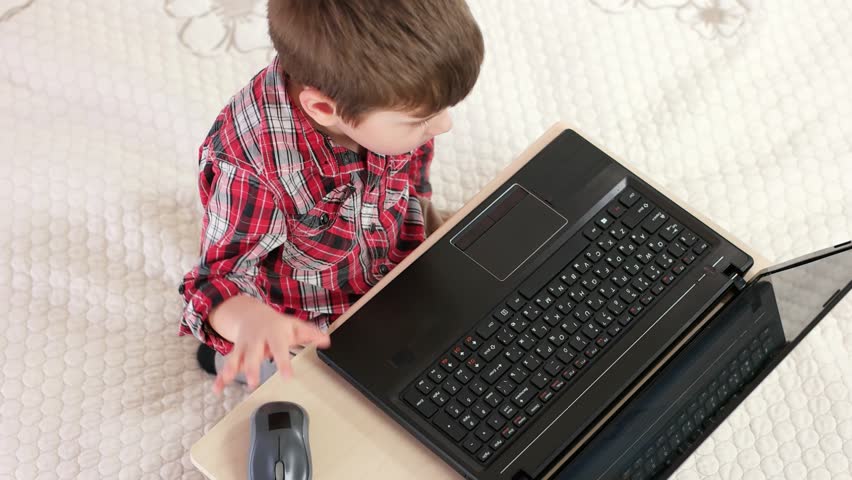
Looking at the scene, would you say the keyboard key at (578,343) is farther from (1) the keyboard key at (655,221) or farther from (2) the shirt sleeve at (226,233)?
(2) the shirt sleeve at (226,233)

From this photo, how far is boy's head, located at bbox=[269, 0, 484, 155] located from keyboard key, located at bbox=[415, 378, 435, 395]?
21 centimetres

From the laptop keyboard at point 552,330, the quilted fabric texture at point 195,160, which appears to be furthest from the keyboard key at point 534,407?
the quilted fabric texture at point 195,160

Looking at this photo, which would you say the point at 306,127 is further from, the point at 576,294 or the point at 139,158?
the point at 139,158

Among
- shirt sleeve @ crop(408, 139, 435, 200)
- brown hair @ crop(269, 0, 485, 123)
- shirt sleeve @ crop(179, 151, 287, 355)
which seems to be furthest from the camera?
shirt sleeve @ crop(408, 139, 435, 200)

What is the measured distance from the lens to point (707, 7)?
133cm

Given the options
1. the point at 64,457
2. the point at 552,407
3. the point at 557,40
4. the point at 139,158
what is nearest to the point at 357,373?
the point at 552,407

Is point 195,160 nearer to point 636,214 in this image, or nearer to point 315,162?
point 315,162

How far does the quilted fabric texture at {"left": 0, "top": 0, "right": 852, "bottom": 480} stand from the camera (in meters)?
1.05

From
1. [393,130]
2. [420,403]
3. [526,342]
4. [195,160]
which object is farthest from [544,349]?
[195,160]

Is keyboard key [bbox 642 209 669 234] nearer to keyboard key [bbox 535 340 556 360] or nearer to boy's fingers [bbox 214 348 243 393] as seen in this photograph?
keyboard key [bbox 535 340 556 360]

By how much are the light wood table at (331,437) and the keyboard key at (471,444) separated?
0.03 m

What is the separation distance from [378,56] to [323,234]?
0.78ft

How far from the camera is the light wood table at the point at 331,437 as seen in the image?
29.4 inches

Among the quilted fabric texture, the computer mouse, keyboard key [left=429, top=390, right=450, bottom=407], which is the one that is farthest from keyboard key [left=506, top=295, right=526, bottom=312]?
the quilted fabric texture
